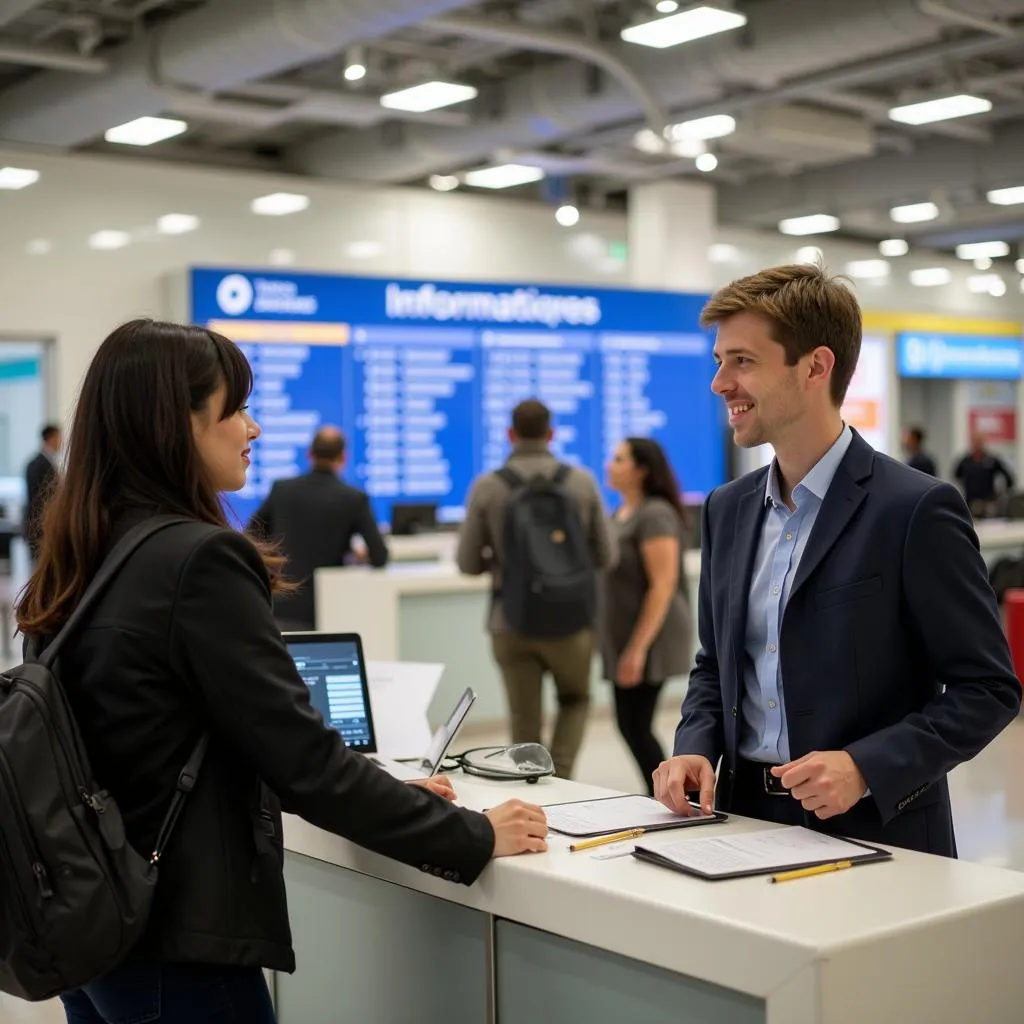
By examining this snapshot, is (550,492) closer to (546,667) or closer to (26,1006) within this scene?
(546,667)

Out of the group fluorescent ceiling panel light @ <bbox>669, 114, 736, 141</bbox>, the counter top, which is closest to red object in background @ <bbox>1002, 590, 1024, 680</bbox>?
fluorescent ceiling panel light @ <bbox>669, 114, 736, 141</bbox>

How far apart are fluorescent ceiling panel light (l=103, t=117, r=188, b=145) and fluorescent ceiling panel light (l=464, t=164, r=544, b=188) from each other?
→ 106 inches

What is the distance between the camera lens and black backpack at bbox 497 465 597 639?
210 inches

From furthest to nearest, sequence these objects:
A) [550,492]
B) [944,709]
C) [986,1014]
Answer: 1. [550,492]
2. [944,709]
3. [986,1014]

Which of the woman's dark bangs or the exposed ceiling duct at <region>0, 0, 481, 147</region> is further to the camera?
the exposed ceiling duct at <region>0, 0, 481, 147</region>

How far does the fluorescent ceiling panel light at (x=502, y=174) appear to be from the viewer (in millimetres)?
11570

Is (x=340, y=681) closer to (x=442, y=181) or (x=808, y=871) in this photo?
(x=808, y=871)

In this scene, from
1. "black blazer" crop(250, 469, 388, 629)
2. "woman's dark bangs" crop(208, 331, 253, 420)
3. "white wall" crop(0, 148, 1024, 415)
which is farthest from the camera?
"white wall" crop(0, 148, 1024, 415)

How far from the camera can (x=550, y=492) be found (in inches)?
215

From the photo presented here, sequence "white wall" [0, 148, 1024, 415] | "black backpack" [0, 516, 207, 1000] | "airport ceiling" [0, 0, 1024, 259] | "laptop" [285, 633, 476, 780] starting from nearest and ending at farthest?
"black backpack" [0, 516, 207, 1000], "laptop" [285, 633, 476, 780], "airport ceiling" [0, 0, 1024, 259], "white wall" [0, 148, 1024, 415]

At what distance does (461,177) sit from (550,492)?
6.79 meters

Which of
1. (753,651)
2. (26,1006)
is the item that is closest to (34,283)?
(26,1006)

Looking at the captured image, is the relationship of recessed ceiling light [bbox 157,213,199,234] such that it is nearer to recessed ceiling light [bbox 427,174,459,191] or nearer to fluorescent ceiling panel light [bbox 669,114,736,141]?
recessed ceiling light [bbox 427,174,459,191]

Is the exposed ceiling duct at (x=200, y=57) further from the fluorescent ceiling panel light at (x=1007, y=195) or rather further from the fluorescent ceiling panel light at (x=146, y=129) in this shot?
the fluorescent ceiling panel light at (x=1007, y=195)
